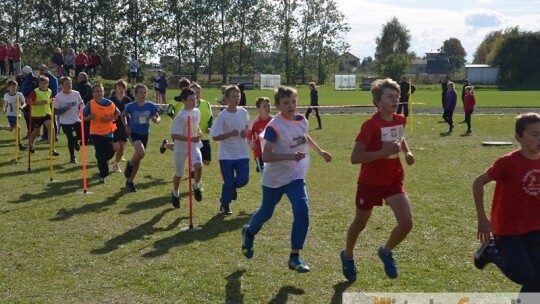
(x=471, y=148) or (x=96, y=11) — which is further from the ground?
(x=96, y=11)

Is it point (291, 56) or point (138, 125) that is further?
point (291, 56)

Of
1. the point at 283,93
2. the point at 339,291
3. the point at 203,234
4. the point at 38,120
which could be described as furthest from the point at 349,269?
the point at 38,120

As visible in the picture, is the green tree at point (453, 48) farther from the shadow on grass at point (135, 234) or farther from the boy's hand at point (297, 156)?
the boy's hand at point (297, 156)

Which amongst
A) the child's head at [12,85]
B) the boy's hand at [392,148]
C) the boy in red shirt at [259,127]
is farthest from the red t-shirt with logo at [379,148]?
the child's head at [12,85]

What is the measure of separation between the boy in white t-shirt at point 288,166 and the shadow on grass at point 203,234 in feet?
4.65

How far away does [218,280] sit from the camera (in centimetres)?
651

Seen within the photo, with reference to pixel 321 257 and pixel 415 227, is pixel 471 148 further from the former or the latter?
pixel 321 257

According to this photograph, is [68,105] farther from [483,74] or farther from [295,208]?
[483,74]

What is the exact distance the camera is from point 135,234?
8594mm

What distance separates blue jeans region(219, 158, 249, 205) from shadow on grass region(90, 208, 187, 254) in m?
0.74

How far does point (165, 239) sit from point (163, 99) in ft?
86.7

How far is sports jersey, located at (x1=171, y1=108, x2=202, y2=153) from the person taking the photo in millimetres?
9953

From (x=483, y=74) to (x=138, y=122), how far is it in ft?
239

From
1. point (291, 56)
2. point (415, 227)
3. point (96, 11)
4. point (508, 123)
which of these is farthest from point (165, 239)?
point (291, 56)
